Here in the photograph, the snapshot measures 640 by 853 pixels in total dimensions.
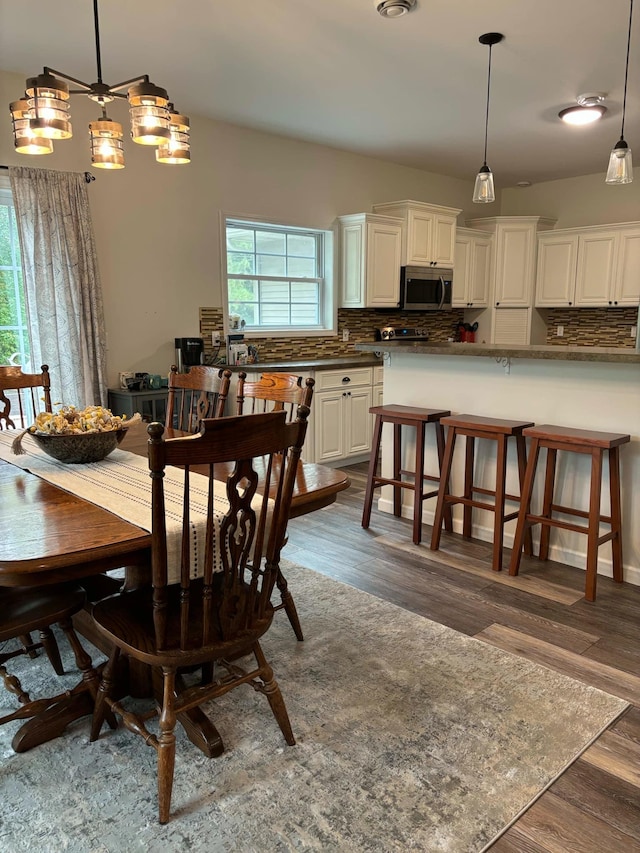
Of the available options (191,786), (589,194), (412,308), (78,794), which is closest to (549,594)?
(191,786)

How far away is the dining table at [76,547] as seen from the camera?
142 centimetres

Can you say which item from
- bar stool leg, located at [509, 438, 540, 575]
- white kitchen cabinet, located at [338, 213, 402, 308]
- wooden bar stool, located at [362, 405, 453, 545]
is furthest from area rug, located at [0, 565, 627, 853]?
white kitchen cabinet, located at [338, 213, 402, 308]

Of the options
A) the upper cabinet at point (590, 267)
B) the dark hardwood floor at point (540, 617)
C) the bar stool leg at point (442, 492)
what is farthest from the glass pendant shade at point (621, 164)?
the upper cabinet at point (590, 267)

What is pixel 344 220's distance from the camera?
5703 millimetres

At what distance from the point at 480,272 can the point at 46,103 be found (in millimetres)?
5741

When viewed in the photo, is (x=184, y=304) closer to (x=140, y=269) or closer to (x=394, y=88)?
(x=140, y=269)

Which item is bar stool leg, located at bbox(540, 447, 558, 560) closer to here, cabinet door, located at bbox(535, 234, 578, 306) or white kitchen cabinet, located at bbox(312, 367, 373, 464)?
white kitchen cabinet, located at bbox(312, 367, 373, 464)

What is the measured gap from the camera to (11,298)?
3975 millimetres

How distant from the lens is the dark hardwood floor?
161 centimetres

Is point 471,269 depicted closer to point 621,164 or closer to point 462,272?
point 462,272

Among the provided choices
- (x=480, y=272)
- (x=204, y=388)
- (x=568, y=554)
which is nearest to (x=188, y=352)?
→ (x=204, y=388)

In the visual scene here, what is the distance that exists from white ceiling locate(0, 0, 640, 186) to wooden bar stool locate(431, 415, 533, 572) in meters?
2.06

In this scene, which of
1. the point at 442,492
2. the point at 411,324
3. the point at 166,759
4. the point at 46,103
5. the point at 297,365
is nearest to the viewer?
the point at 166,759

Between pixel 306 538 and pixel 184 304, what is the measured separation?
2.14m
